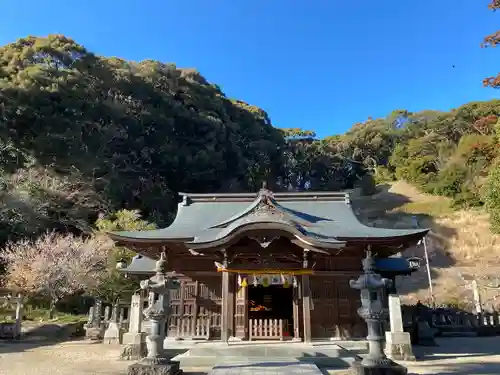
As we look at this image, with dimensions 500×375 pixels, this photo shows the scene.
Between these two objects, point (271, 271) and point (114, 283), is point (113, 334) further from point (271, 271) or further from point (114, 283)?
point (271, 271)

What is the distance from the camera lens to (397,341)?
11.0 m

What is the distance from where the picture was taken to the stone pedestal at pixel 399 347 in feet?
35.6

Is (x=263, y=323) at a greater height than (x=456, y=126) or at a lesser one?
lesser

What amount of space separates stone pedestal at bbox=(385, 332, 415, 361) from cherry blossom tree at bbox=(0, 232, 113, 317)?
16.1m

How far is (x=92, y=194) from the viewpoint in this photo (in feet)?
104

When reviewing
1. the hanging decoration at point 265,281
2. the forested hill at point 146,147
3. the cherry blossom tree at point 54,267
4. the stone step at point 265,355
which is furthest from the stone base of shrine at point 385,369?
the cherry blossom tree at point 54,267

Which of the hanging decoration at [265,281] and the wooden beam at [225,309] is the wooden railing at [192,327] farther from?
the hanging decoration at [265,281]

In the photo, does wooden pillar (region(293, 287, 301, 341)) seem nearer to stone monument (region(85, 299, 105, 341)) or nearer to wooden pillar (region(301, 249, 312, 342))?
wooden pillar (region(301, 249, 312, 342))

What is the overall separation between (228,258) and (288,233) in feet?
7.49

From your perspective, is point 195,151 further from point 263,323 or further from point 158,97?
point 263,323

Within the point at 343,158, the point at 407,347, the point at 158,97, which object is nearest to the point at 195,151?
the point at 158,97

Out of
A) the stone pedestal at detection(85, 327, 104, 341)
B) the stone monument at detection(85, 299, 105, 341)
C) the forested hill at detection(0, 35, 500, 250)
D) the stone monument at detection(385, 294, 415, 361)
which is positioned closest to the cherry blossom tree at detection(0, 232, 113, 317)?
the stone monument at detection(85, 299, 105, 341)

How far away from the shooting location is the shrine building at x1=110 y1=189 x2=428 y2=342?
11.7 meters

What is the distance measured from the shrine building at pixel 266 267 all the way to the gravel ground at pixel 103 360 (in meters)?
2.48
